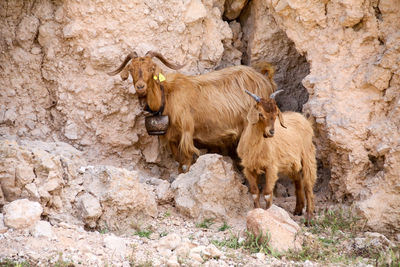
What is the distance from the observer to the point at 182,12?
8188 millimetres

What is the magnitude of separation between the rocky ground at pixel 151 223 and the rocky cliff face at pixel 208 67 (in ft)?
2.27

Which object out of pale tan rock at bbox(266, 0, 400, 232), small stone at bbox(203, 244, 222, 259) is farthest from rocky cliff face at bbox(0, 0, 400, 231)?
small stone at bbox(203, 244, 222, 259)

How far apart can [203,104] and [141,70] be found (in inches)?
44.1

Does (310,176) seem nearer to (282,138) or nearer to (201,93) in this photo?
(282,138)

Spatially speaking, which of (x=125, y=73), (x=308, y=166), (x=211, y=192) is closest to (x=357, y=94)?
(x=308, y=166)

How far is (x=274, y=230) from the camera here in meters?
5.72

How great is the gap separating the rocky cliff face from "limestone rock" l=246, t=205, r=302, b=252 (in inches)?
55.2

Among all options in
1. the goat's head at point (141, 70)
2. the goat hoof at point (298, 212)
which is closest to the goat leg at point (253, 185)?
the goat hoof at point (298, 212)

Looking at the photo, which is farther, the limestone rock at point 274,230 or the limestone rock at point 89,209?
the limestone rock at point 89,209

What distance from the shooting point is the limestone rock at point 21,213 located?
213 inches

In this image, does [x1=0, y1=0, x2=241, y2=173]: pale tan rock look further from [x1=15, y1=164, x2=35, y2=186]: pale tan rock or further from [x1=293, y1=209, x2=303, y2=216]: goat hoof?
[x1=293, y1=209, x2=303, y2=216]: goat hoof

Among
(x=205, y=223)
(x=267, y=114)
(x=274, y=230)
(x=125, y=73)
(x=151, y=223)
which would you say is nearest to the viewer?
(x=274, y=230)

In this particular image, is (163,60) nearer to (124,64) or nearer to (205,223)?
(124,64)

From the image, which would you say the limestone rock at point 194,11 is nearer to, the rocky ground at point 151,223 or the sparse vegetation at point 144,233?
the rocky ground at point 151,223
